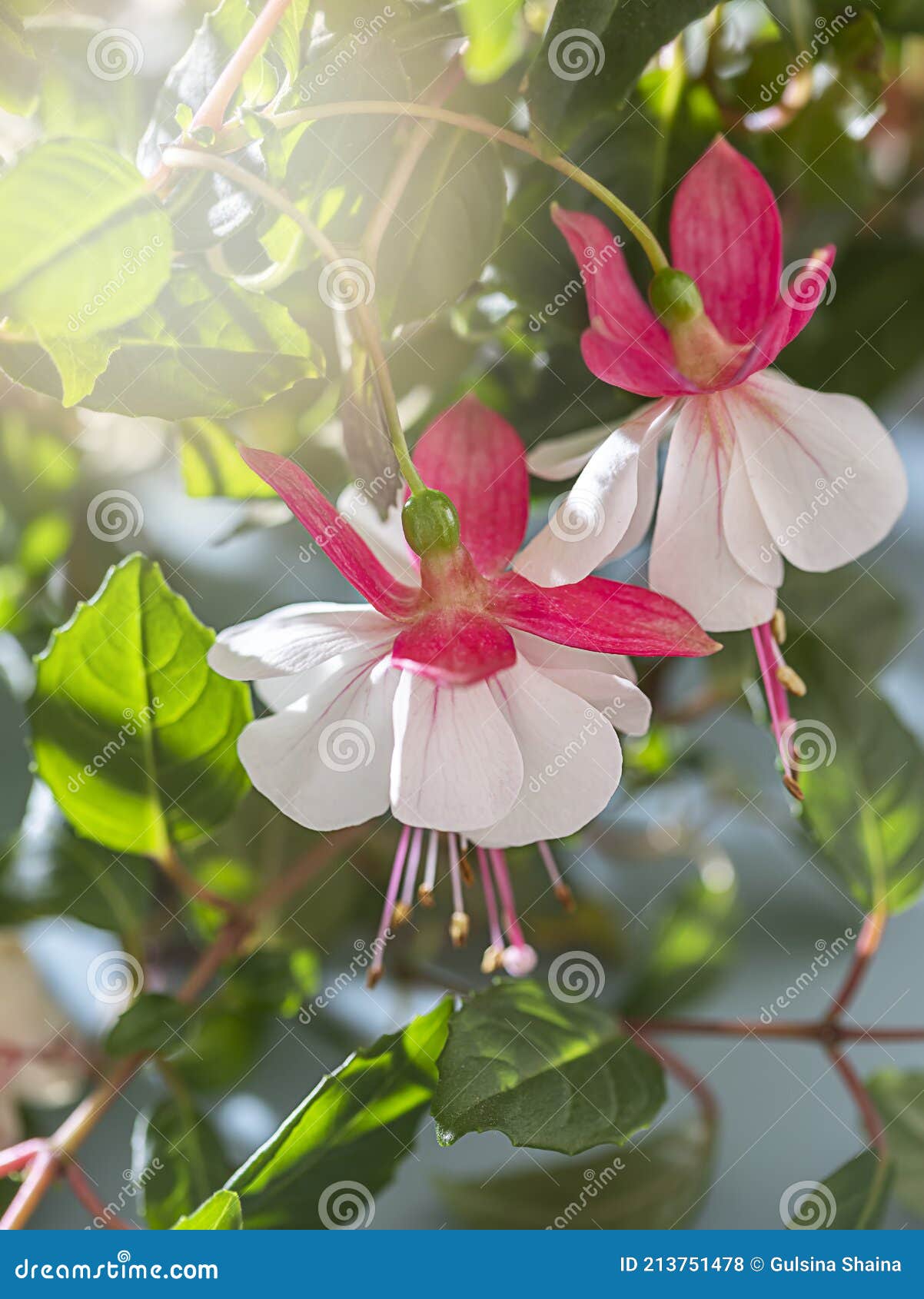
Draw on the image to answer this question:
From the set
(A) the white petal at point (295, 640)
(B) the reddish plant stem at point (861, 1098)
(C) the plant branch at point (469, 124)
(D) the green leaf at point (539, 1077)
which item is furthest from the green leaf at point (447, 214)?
(B) the reddish plant stem at point (861, 1098)

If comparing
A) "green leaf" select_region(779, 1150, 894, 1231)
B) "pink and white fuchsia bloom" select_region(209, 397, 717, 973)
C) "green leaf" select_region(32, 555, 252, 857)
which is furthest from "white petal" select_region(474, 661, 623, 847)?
"green leaf" select_region(779, 1150, 894, 1231)

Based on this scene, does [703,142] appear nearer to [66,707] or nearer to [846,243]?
[846,243]

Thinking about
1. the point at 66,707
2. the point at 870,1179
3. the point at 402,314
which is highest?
the point at 402,314

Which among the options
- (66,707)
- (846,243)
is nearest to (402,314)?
(66,707)

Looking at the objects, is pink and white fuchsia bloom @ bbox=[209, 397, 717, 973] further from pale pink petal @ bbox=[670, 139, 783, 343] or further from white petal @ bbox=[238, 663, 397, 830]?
pale pink petal @ bbox=[670, 139, 783, 343]

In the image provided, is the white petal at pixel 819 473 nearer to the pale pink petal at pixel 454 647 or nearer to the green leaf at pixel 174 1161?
the pale pink petal at pixel 454 647

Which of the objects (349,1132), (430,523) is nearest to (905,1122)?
(349,1132)

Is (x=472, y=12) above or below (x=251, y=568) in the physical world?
above
